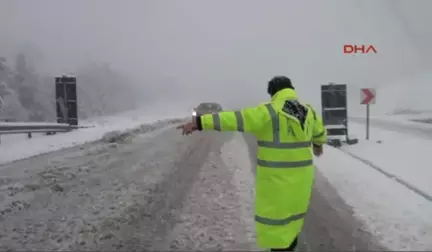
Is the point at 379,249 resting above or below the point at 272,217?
below

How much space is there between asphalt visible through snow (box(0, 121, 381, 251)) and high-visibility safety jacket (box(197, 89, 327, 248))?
992 mm

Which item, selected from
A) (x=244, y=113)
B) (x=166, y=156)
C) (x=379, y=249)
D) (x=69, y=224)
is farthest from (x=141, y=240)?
(x=166, y=156)

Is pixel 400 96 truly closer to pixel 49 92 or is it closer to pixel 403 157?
pixel 403 157

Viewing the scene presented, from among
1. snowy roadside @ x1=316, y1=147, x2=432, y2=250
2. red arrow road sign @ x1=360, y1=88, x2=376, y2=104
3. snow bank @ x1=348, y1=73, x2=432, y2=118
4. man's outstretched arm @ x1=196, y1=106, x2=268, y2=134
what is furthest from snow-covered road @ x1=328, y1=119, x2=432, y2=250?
snow bank @ x1=348, y1=73, x2=432, y2=118

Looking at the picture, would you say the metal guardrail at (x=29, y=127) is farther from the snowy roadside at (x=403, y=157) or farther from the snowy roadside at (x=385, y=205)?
the snowy roadside at (x=403, y=157)

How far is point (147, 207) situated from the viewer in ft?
22.4

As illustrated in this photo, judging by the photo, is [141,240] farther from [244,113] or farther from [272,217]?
[244,113]

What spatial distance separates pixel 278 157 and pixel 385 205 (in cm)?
401

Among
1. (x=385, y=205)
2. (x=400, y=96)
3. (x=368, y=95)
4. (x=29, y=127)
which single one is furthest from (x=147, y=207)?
(x=400, y=96)

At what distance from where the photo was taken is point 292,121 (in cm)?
385

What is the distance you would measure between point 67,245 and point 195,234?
4.94 feet

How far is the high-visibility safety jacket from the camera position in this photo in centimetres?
385

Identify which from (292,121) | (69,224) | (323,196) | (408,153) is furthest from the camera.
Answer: (408,153)

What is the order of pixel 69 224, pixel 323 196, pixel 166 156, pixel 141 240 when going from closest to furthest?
pixel 141 240, pixel 69 224, pixel 323 196, pixel 166 156
